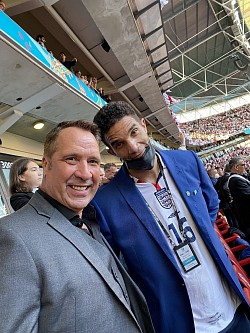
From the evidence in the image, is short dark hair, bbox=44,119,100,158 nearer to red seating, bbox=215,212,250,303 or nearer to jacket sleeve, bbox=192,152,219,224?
jacket sleeve, bbox=192,152,219,224

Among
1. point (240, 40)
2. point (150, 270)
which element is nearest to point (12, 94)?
point (150, 270)

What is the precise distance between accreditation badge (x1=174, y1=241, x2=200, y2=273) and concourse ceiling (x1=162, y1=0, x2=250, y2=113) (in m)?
11.1

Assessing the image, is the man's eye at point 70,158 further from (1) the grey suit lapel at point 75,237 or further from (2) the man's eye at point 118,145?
(2) the man's eye at point 118,145

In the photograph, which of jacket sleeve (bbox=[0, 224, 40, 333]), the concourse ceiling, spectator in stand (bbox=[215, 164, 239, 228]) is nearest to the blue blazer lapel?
jacket sleeve (bbox=[0, 224, 40, 333])

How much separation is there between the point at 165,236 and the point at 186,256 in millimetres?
133

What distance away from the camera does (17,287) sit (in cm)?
76

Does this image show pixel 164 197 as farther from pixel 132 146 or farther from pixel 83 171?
pixel 83 171

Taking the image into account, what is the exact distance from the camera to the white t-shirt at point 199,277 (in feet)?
4.21

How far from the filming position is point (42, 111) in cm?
587

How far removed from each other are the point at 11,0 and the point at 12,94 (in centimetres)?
226

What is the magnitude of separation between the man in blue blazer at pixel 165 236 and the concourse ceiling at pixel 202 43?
10.8 meters

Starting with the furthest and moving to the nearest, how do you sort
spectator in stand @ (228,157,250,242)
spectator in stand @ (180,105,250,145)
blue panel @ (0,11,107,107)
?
1. spectator in stand @ (180,105,250,145)
2. spectator in stand @ (228,157,250,242)
3. blue panel @ (0,11,107,107)

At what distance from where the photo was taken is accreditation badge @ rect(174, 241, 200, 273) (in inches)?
51.7

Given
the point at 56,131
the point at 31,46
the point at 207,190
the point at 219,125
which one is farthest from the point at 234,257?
the point at 219,125
